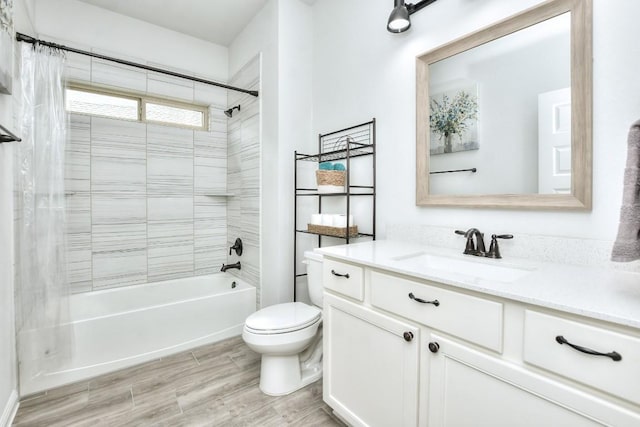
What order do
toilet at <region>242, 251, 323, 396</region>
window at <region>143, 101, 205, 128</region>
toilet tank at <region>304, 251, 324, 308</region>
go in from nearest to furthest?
toilet at <region>242, 251, 323, 396</region>
toilet tank at <region>304, 251, 324, 308</region>
window at <region>143, 101, 205, 128</region>

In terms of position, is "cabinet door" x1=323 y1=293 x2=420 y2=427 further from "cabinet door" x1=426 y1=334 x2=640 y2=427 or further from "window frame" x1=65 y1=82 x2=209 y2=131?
"window frame" x1=65 y1=82 x2=209 y2=131

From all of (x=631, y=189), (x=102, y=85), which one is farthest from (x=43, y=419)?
(x=631, y=189)

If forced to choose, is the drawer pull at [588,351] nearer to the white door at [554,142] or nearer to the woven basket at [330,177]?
the white door at [554,142]

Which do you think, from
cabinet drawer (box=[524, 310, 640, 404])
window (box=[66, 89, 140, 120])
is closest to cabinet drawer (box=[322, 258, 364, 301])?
cabinet drawer (box=[524, 310, 640, 404])

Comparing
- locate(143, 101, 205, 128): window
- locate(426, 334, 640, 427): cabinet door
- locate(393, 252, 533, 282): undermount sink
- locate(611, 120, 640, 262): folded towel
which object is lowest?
locate(426, 334, 640, 427): cabinet door

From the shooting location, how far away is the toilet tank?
1.87 m

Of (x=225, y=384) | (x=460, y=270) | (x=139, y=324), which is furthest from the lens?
(x=139, y=324)

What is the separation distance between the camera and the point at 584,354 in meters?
0.71

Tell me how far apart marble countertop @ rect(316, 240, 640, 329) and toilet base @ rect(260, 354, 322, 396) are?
2.89ft

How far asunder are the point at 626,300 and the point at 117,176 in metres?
3.31

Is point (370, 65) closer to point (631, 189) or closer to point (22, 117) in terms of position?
point (631, 189)

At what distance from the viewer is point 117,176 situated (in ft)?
8.78

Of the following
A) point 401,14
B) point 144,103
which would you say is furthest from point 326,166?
point 144,103

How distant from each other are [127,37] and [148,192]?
4.66ft
